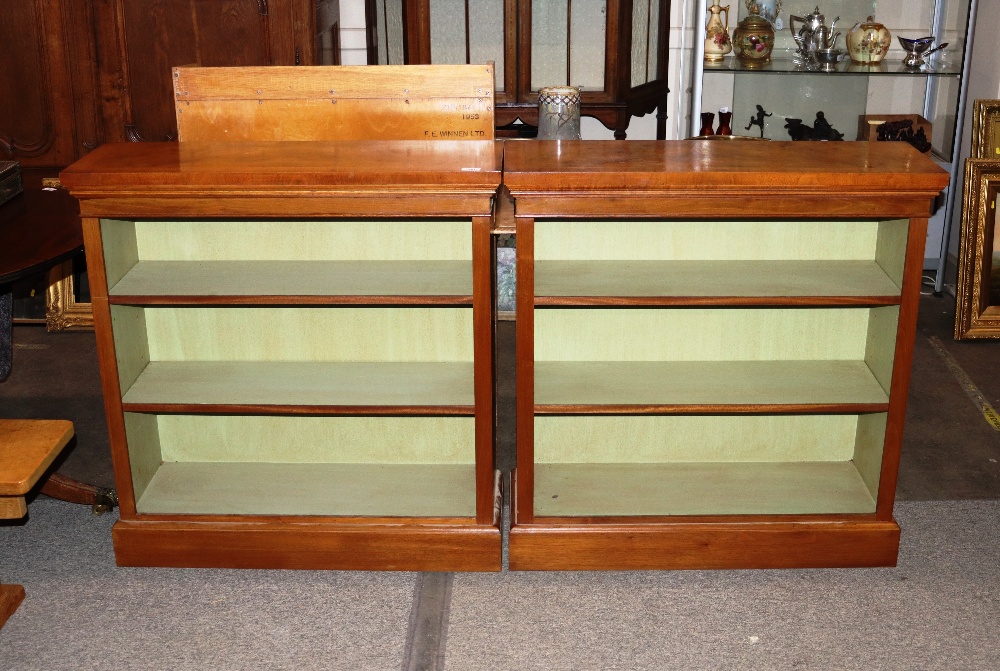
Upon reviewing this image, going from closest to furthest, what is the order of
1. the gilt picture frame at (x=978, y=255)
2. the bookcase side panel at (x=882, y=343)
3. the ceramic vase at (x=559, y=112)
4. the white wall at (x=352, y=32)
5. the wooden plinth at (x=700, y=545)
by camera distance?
the bookcase side panel at (x=882, y=343) → the wooden plinth at (x=700, y=545) → the ceramic vase at (x=559, y=112) → the gilt picture frame at (x=978, y=255) → the white wall at (x=352, y=32)

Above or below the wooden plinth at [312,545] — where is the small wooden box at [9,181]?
above

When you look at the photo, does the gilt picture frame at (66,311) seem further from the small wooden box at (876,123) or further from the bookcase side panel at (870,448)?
the small wooden box at (876,123)

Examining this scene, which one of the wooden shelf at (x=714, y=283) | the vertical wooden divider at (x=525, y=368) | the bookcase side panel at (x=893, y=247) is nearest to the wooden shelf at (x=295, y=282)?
the vertical wooden divider at (x=525, y=368)

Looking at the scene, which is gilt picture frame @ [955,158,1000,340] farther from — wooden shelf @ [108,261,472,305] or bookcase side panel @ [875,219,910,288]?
wooden shelf @ [108,261,472,305]

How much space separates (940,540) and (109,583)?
7.51 ft

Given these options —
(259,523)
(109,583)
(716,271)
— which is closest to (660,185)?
(716,271)

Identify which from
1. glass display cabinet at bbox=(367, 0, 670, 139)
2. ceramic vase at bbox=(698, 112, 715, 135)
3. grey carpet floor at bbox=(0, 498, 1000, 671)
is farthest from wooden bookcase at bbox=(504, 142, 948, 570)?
glass display cabinet at bbox=(367, 0, 670, 139)

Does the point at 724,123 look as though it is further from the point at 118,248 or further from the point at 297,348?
the point at 118,248

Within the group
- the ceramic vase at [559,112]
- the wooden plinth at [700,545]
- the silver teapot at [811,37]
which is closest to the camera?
the wooden plinth at [700,545]

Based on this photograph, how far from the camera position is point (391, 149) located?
2775 millimetres

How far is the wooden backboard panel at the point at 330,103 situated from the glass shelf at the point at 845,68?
2131mm

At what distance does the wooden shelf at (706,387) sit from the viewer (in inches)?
110

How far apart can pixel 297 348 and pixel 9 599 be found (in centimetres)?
97

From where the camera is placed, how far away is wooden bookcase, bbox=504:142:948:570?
259 cm
